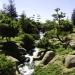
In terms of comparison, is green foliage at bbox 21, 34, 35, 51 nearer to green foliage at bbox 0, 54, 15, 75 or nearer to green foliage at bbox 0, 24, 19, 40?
green foliage at bbox 0, 24, 19, 40

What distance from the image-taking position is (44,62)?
3170cm

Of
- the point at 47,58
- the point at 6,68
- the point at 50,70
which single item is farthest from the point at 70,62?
the point at 6,68

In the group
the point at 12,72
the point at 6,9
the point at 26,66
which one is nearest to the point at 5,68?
the point at 12,72

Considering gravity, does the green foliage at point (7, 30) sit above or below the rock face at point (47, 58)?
above

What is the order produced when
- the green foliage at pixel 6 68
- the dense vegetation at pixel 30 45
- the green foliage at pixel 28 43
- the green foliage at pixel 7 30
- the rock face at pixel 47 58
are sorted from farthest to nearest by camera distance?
1. the green foliage at pixel 28 43
2. the green foliage at pixel 7 30
3. the rock face at pixel 47 58
4. the dense vegetation at pixel 30 45
5. the green foliage at pixel 6 68

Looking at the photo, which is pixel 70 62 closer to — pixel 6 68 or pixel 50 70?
pixel 50 70

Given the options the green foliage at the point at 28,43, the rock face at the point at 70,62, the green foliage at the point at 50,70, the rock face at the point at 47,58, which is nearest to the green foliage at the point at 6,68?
the green foliage at the point at 50,70

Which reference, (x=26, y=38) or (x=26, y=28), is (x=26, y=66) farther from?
(x=26, y=28)

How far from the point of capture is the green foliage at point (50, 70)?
26559 mm

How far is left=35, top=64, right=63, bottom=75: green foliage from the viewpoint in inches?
1046

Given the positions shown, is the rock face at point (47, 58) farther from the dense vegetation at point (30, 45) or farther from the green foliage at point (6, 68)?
the green foliage at point (6, 68)

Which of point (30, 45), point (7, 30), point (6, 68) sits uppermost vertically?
point (7, 30)

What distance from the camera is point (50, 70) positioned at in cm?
2744

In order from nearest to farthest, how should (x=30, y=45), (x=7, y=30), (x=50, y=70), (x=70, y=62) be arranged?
(x=70, y=62)
(x=50, y=70)
(x=7, y=30)
(x=30, y=45)
